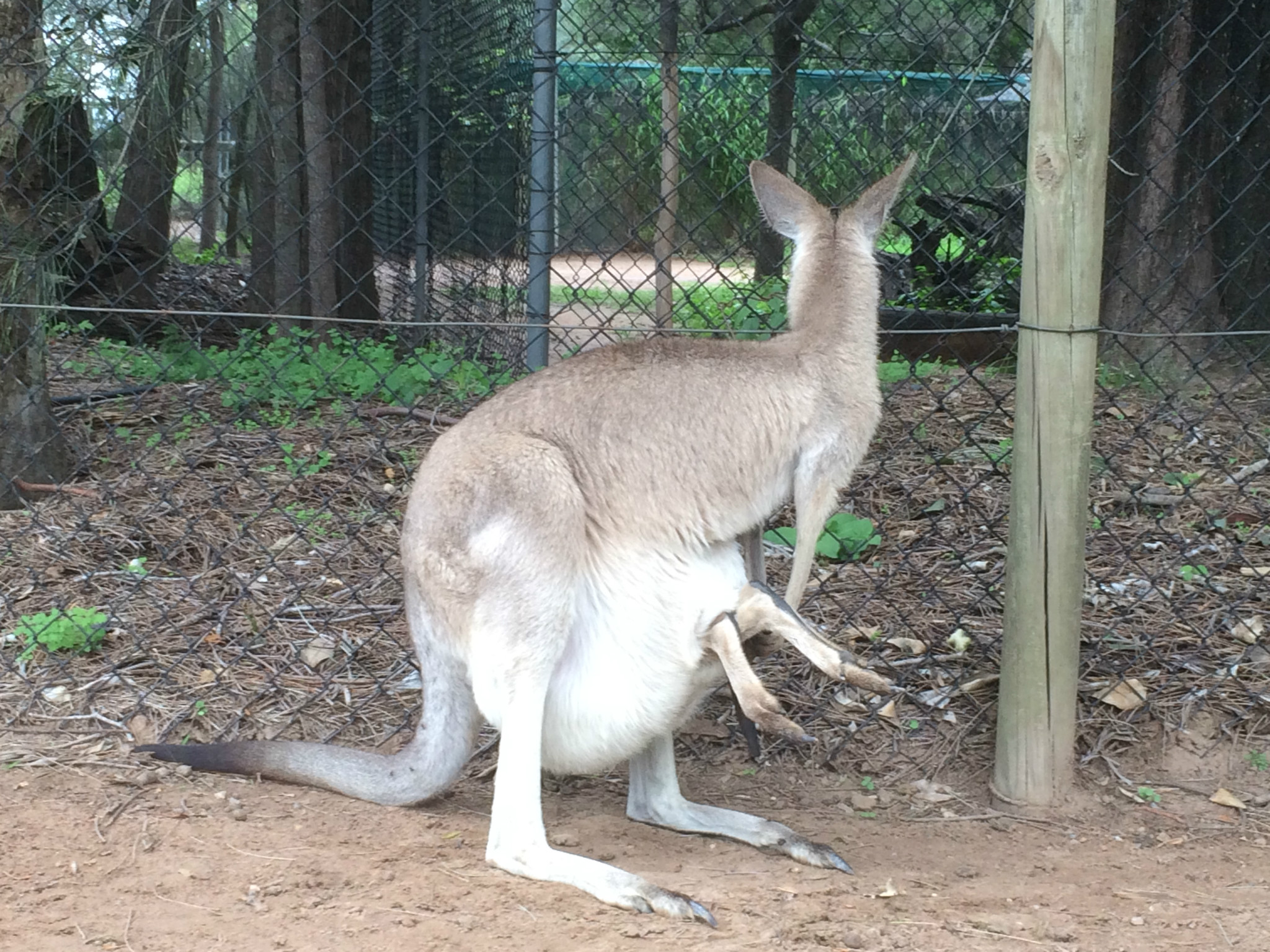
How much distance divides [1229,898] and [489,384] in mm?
2426

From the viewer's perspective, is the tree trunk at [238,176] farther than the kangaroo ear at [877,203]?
Yes

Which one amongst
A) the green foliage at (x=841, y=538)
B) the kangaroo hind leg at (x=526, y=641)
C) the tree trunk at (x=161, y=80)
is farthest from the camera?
the green foliage at (x=841, y=538)

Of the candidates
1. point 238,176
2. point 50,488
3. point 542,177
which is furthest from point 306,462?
point 238,176

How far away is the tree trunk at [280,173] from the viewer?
17.2 feet

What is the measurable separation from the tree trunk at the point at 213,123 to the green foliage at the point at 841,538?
6.30 feet

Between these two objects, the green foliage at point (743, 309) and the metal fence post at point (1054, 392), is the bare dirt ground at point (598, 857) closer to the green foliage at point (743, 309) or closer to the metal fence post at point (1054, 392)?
the metal fence post at point (1054, 392)

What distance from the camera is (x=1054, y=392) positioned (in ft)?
8.29

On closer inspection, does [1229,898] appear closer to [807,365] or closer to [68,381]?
[807,365]

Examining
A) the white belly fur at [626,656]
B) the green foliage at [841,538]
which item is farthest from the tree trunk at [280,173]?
the white belly fur at [626,656]

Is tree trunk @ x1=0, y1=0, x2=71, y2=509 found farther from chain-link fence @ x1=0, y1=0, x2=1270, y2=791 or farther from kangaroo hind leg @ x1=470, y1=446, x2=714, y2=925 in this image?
kangaroo hind leg @ x1=470, y1=446, x2=714, y2=925

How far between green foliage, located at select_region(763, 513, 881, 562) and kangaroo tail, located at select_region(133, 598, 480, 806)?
3.99ft

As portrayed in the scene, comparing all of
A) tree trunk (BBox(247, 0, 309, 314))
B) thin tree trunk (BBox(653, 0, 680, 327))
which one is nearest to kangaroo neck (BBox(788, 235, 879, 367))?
thin tree trunk (BBox(653, 0, 680, 327))

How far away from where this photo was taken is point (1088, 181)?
246 centimetres

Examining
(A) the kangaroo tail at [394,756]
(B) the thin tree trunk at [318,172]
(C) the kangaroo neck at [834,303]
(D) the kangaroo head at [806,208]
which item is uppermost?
(B) the thin tree trunk at [318,172]
